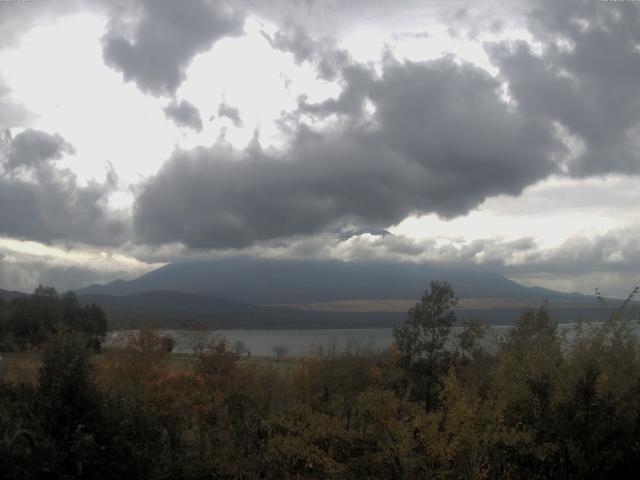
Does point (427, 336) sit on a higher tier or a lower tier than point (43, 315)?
higher

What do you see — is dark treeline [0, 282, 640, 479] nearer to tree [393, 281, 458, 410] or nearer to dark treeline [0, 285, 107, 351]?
tree [393, 281, 458, 410]

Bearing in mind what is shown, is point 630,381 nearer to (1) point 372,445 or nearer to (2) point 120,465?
(1) point 372,445

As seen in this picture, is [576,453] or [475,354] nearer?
[576,453]

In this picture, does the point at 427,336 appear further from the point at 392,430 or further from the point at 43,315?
the point at 43,315

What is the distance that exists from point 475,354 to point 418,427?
1920cm

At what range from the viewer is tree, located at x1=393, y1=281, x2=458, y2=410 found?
29047 mm

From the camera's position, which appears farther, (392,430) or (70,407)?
(70,407)

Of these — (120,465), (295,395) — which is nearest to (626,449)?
(120,465)

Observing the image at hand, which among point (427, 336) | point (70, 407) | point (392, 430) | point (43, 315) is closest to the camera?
point (392, 430)

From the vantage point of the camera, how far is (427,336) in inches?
1201

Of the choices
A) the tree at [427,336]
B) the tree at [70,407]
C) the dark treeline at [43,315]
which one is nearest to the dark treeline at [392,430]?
the tree at [70,407]

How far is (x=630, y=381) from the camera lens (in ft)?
39.6

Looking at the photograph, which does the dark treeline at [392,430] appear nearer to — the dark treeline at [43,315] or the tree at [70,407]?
the tree at [70,407]

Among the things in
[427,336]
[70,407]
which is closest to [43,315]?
[427,336]
